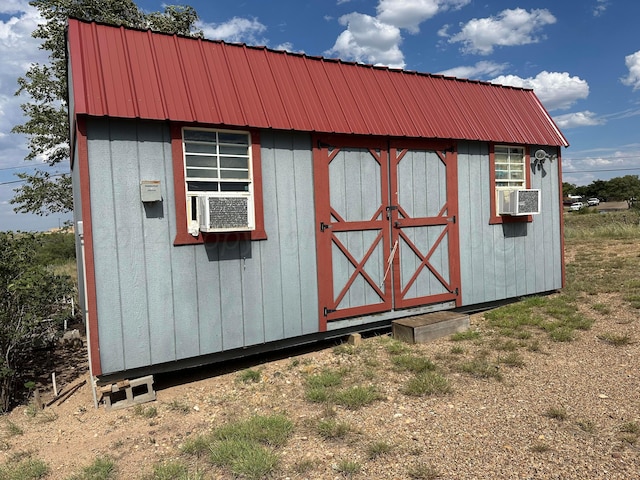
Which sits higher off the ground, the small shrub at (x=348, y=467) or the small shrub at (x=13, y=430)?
the small shrub at (x=348, y=467)

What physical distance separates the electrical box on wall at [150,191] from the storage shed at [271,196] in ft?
0.04

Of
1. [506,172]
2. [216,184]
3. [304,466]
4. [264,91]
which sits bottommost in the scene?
[304,466]

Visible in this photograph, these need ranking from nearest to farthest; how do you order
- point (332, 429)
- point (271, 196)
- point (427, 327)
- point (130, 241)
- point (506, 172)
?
point (332, 429)
point (130, 241)
point (271, 196)
point (427, 327)
point (506, 172)

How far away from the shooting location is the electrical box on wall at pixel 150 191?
A: 4.17 metres

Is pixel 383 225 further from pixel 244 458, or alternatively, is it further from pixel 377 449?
pixel 244 458

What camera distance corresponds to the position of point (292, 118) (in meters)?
4.93

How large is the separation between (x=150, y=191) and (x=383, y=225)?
287cm

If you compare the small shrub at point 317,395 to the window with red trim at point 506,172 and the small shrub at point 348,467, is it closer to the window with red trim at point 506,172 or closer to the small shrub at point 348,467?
the small shrub at point 348,467

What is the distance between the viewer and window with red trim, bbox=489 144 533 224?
6595mm

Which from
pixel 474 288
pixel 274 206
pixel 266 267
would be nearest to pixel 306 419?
pixel 266 267

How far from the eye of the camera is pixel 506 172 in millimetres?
6867

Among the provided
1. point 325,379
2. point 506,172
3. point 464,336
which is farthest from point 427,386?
point 506,172

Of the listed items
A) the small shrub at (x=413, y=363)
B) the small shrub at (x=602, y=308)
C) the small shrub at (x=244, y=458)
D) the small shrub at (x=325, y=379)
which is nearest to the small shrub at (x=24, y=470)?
the small shrub at (x=244, y=458)

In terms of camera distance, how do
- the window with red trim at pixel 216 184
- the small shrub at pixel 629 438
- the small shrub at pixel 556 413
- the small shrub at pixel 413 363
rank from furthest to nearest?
the small shrub at pixel 413 363
the window with red trim at pixel 216 184
the small shrub at pixel 556 413
the small shrub at pixel 629 438
